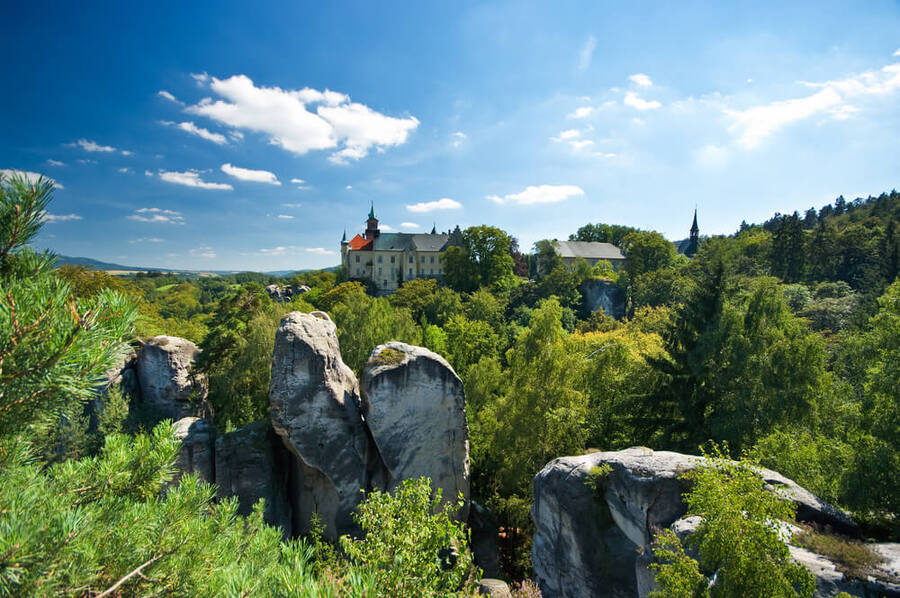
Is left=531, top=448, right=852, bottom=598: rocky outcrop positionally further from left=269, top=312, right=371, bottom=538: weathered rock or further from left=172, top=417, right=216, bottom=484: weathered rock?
left=172, top=417, right=216, bottom=484: weathered rock

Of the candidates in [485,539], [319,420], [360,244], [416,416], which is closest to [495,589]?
[485,539]

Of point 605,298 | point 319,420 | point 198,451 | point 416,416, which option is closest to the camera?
point 198,451

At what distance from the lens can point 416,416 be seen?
1484cm

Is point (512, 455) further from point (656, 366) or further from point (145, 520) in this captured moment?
point (145, 520)

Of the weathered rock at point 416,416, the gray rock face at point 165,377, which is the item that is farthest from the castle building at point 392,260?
the weathered rock at point 416,416

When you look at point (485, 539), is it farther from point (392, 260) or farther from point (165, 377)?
point (392, 260)

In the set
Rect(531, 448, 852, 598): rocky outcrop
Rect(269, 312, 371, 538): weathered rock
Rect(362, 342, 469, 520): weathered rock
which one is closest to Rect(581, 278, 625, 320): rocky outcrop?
Rect(362, 342, 469, 520): weathered rock

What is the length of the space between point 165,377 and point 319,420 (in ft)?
31.4

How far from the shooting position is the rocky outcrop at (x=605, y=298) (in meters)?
47.0

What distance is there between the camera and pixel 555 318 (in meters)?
16.5

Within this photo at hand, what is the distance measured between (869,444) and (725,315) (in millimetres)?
7122

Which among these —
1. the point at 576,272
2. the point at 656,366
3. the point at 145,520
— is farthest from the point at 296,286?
the point at 145,520

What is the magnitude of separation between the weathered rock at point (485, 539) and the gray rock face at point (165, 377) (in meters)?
14.7

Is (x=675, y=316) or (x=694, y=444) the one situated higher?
(x=675, y=316)
